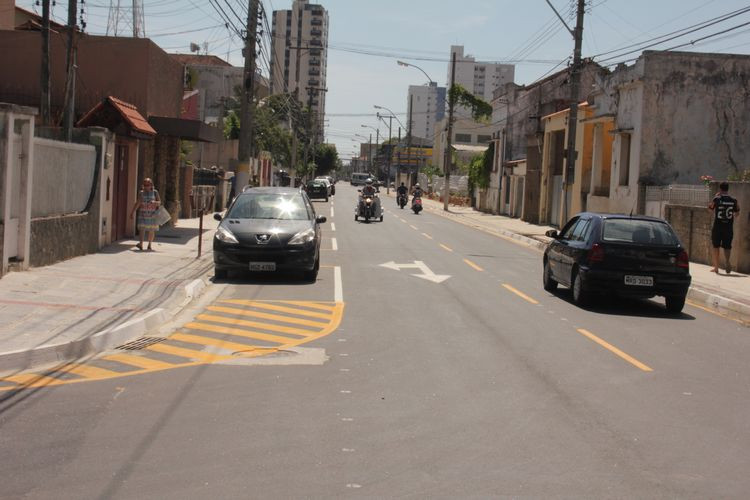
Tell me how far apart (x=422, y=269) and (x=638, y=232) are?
19.8 ft

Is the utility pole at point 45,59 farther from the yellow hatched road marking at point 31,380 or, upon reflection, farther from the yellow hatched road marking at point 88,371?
the yellow hatched road marking at point 31,380

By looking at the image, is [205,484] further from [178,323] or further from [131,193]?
[131,193]

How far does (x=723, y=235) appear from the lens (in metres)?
20.0

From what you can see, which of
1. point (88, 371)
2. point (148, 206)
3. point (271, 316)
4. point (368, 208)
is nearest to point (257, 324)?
point (271, 316)

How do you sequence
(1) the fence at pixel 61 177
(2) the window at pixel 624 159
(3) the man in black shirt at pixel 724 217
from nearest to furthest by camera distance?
1. (1) the fence at pixel 61 177
2. (3) the man in black shirt at pixel 724 217
3. (2) the window at pixel 624 159

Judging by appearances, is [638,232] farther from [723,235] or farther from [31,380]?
[31,380]

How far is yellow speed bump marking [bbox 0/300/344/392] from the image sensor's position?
8.34 metres

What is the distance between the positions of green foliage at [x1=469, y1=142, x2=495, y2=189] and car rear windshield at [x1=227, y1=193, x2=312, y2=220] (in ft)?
143

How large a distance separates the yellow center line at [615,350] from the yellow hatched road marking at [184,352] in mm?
4471

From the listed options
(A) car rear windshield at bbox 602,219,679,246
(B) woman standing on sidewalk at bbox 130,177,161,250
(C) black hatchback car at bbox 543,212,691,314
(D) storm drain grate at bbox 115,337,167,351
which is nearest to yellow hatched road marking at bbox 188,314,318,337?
(D) storm drain grate at bbox 115,337,167,351

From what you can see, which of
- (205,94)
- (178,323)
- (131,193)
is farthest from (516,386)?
(205,94)

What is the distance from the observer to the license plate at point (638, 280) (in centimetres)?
1401

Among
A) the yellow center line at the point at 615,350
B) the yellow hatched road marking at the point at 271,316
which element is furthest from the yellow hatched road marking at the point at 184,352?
the yellow center line at the point at 615,350

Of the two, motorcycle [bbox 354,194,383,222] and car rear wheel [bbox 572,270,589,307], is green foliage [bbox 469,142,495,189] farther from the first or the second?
car rear wheel [bbox 572,270,589,307]
